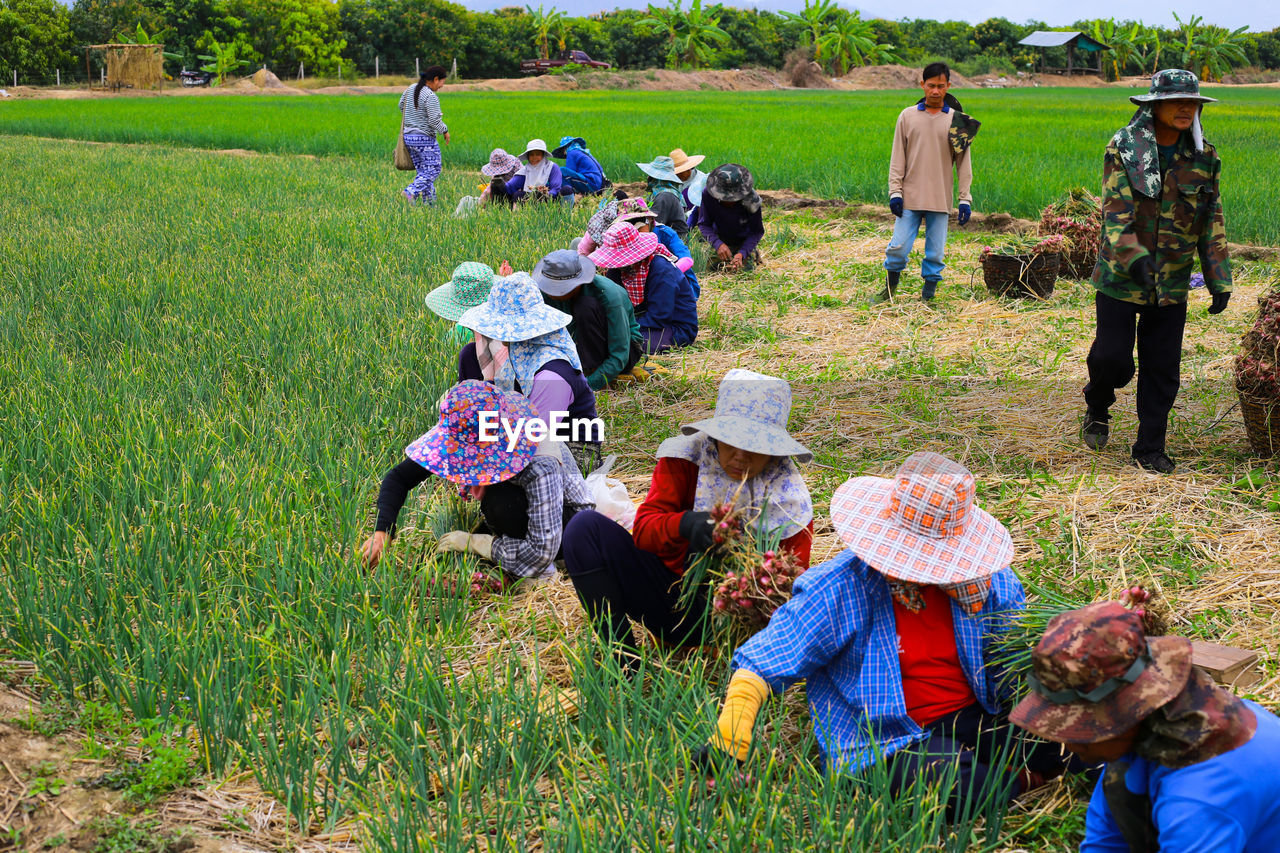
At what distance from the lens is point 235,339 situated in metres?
5.14

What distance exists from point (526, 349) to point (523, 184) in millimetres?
6523

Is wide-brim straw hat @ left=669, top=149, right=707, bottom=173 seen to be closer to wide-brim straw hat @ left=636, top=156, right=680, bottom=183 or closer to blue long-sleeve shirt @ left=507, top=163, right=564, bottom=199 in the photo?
wide-brim straw hat @ left=636, top=156, right=680, bottom=183

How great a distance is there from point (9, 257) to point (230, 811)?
20.9ft

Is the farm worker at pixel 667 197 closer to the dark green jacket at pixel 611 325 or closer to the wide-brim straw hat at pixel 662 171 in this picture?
the wide-brim straw hat at pixel 662 171

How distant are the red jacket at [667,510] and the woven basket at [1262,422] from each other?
2.29 meters

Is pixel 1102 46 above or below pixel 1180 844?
above

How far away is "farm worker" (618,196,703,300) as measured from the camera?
5843mm

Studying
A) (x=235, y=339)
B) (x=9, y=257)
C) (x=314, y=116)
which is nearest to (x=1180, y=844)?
(x=235, y=339)

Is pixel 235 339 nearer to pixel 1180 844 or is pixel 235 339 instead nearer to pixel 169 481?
pixel 169 481

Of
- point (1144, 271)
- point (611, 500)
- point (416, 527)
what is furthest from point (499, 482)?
point (1144, 271)

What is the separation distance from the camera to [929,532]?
209cm

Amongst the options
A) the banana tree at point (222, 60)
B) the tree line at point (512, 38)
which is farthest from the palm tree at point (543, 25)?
the banana tree at point (222, 60)

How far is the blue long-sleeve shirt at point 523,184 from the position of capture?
9562 millimetres

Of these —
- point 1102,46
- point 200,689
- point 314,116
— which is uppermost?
point 1102,46
